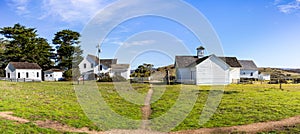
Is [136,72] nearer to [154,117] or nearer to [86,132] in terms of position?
[154,117]

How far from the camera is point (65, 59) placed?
209 feet

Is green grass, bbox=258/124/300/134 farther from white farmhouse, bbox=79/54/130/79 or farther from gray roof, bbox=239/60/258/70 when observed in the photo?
white farmhouse, bbox=79/54/130/79

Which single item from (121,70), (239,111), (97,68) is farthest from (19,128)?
(97,68)

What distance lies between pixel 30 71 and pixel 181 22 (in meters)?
45.6

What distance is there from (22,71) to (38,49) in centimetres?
923

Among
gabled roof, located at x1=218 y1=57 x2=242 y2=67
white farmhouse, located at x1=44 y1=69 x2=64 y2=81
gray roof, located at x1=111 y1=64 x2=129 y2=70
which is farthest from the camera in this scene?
gray roof, located at x1=111 y1=64 x2=129 y2=70

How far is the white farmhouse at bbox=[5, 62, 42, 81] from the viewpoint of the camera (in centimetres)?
5291

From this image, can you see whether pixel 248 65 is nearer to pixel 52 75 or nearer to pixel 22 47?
pixel 52 75

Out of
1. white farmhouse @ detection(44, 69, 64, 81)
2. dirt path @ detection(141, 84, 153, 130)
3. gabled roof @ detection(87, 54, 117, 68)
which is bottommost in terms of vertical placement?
dirt path @ detection(141, 84, 153, 130)

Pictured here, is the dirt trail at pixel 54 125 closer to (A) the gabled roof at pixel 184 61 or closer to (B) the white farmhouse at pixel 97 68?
(A) the gabled roof at pixel 184 61

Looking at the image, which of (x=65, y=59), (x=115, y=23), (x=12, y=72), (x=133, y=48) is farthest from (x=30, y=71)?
(x=115, y=23)

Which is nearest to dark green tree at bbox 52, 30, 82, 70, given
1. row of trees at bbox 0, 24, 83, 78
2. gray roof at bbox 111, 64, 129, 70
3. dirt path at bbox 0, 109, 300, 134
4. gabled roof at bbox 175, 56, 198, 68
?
row of trees at bbox 0, 24, 83, 78

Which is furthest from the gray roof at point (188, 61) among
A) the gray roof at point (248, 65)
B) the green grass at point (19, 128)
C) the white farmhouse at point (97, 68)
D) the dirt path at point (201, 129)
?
the green grass at point (19, 128)

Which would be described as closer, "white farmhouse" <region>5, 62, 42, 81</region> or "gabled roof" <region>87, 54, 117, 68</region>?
"white farmhouse" <region>5, 62, 42, 81</region>
